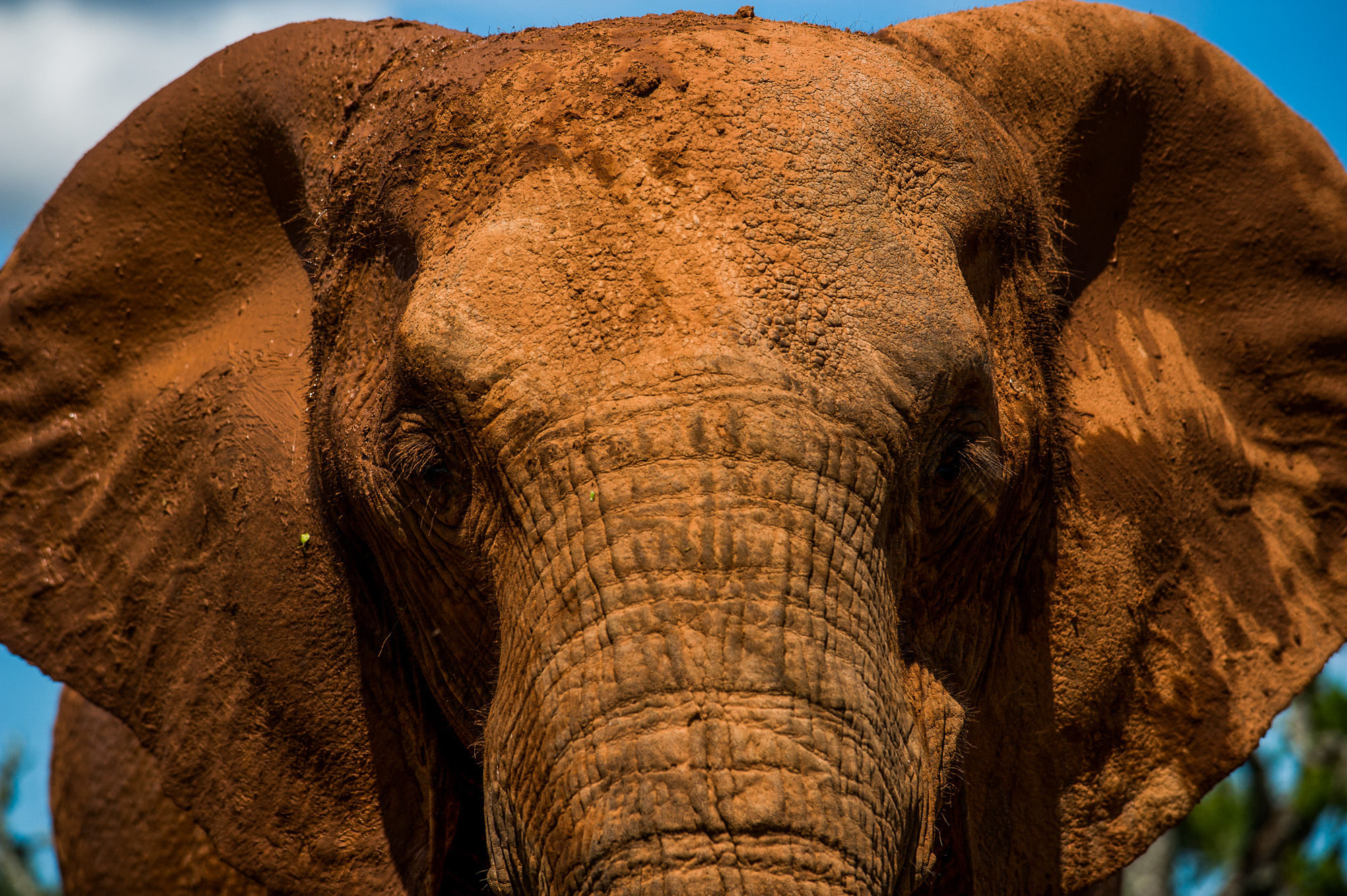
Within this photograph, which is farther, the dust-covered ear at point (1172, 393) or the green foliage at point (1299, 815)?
the green foliage at point (1299, 815)

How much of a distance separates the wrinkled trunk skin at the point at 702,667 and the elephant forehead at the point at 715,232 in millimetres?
132

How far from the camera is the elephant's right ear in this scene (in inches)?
126

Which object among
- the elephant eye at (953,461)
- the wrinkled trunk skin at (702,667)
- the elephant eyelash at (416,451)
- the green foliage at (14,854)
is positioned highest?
the green foliage at (14,854)

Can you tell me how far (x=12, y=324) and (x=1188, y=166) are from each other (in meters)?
2.82

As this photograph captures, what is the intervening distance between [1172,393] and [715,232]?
1379 mm

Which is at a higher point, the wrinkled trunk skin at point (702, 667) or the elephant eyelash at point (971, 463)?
the elephant eyelash at point (971, 463)

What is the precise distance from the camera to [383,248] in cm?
299

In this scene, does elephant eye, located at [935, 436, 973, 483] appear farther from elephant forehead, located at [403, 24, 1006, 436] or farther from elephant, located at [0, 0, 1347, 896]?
elephant forehead, located at [403, 24, 1006, 436]

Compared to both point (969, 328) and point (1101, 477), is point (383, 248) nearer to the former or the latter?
point (969, 328)

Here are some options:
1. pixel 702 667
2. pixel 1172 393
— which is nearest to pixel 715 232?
pixel 702 667

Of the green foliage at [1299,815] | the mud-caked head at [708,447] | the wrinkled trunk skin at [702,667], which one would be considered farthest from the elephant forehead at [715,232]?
the green foliage at [1299,815]

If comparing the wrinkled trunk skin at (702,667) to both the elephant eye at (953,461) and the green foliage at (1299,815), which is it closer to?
the elephant eye at (953,461)

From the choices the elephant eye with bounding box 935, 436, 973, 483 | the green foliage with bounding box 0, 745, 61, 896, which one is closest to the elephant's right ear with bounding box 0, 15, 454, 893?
the elephant eye with bounding box 935, 436, 973, 483

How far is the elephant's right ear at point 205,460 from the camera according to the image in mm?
3203
